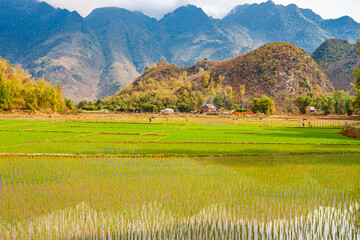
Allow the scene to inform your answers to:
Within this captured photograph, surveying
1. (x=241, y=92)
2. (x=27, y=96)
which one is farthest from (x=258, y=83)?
(x=27, y=96)

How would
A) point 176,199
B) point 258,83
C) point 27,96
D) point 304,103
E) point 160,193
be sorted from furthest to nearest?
point 258,83 → point 304,103 → point 27,96 → point 160,193 → point 176,199

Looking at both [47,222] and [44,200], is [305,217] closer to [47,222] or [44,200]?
[47,222]

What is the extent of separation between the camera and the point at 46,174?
11609 mm

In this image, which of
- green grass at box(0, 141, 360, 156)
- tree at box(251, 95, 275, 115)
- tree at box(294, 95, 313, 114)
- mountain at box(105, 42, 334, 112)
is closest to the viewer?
green grass at box(0, 141, 360, 156)

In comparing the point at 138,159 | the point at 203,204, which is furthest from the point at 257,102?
the point at 203,204

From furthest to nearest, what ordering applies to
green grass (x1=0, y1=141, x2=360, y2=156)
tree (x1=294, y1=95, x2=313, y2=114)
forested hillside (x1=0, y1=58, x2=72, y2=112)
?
tree (x1=294, y1=95, x2=313, y2=114)
forested hillside (x1=0, y1=58, x2=72, y2=112)
green grass (x1=0, y1=141, x2=360, y2=156)

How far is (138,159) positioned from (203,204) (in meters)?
8.20

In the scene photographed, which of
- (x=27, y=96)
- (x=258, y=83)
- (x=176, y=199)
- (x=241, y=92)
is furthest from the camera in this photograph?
(x=258, y=83)

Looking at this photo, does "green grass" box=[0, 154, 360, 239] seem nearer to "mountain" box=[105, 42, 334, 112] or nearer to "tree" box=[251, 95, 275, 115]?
"tree" box=[251, 95, 275, 115]

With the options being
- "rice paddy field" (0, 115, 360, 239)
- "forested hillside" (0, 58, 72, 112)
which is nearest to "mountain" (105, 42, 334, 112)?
"forested hillside" (0, 58, 72, 112)

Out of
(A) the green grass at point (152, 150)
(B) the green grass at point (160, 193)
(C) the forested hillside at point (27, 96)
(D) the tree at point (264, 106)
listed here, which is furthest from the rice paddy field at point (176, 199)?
(D) the tree at point (264, 106)

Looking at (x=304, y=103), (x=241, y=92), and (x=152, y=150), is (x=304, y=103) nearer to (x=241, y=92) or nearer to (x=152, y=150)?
(x=241, y=92)

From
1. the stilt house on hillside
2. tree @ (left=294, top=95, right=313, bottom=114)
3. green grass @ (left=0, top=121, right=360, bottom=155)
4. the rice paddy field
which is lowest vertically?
green grass @ (left=0, top=121, right=360, bottom=155)

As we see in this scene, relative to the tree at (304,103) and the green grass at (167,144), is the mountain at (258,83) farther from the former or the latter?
the green grass at (167,144)
